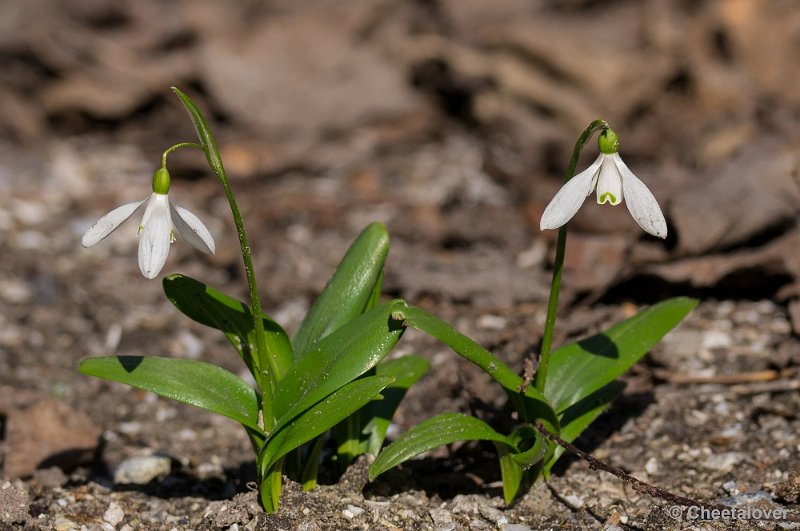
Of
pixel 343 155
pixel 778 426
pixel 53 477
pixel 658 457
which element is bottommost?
pixel 53 477

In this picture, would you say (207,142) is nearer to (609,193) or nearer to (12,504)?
(609,193)

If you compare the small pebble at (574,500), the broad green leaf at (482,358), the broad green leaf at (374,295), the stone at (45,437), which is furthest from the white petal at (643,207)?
the stone at (45,437)

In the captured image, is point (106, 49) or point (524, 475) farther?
point (106, 49)

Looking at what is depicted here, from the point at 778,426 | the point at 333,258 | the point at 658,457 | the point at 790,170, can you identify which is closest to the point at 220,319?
the point at 658,457

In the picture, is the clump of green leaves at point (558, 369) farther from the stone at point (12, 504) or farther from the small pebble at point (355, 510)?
the stone at point (12, 504)

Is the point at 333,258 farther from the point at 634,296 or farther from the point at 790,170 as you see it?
the point at 790,170

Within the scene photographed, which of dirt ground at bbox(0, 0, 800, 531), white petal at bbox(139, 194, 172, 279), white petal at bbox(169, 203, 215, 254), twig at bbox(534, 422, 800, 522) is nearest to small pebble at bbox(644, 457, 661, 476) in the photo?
dirt ground at bbox(0, 0, 800, 531)
